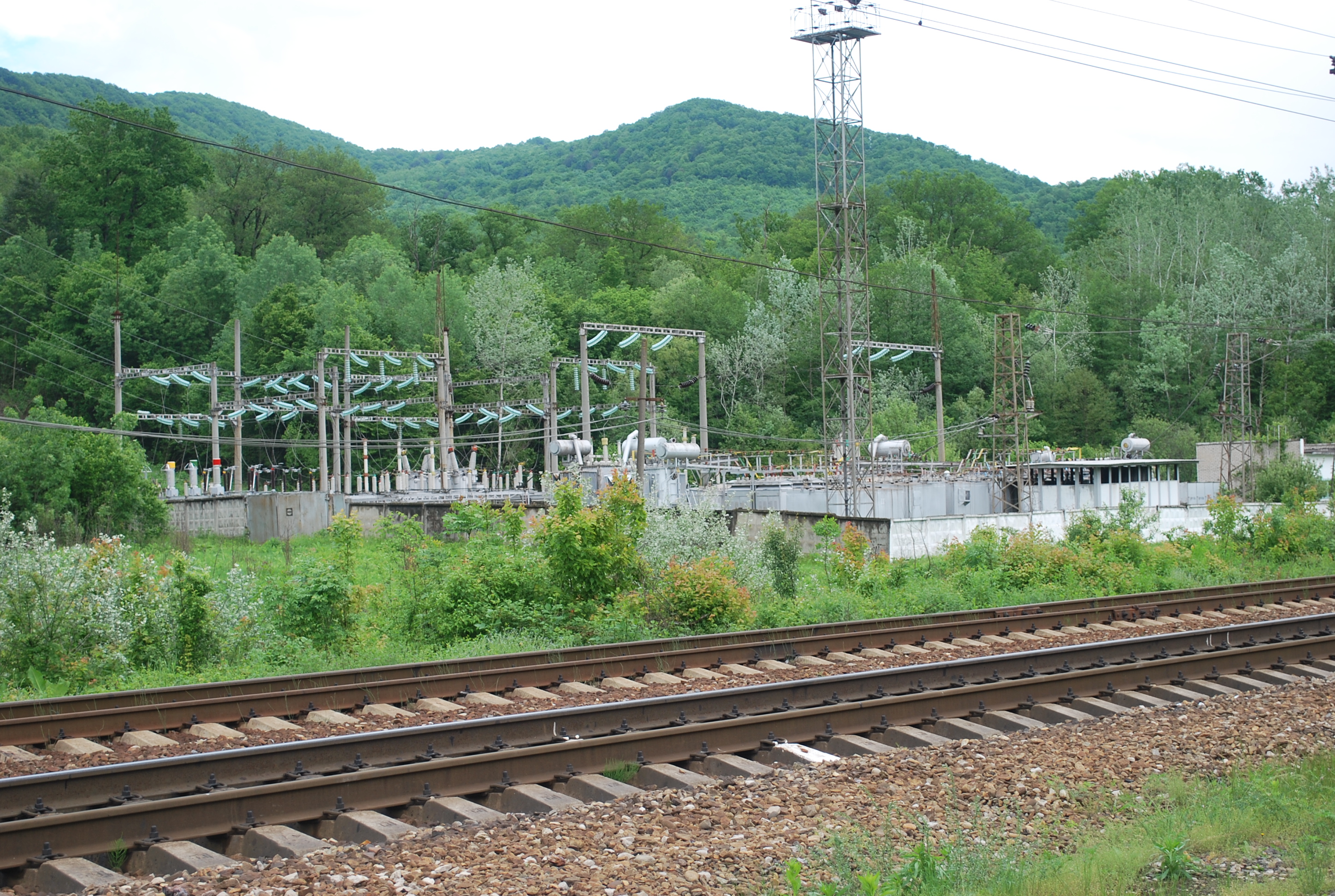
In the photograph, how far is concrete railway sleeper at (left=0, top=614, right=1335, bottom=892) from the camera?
6.91 meters

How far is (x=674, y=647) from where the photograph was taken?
1426cm

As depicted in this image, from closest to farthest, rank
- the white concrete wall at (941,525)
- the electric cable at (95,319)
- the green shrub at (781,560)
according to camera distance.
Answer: the green shrub at (781,560)
the white concrete wall at (941,525)
the electric cable at (95,319)

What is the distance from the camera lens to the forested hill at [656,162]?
127750 millimetres

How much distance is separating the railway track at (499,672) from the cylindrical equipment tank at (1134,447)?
36678 millimetres

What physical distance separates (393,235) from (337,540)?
9026 cm

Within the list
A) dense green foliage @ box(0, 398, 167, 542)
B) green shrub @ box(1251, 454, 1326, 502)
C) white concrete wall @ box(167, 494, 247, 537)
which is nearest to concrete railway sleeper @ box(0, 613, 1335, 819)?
dense green foliage @ box(0, 398, 167, 542)

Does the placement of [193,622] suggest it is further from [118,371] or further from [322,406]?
[118,371]

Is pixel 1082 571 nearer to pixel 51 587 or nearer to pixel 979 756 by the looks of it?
pixel 979 756

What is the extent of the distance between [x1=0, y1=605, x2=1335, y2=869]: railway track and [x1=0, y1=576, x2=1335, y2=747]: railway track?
2253 mm

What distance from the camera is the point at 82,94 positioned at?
122 meters

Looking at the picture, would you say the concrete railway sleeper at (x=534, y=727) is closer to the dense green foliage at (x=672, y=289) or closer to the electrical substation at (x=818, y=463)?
the electrical substation at (x=818, y=463)

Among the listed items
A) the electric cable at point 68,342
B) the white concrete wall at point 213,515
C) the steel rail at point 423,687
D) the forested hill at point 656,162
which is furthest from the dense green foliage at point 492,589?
the forested hill at point 656,162

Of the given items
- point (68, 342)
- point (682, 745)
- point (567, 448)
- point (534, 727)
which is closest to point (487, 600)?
point (534, 727)

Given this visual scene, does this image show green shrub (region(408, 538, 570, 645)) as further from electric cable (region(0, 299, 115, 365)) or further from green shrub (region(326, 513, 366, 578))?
electric cable (region(0, 299, 115, 365))
